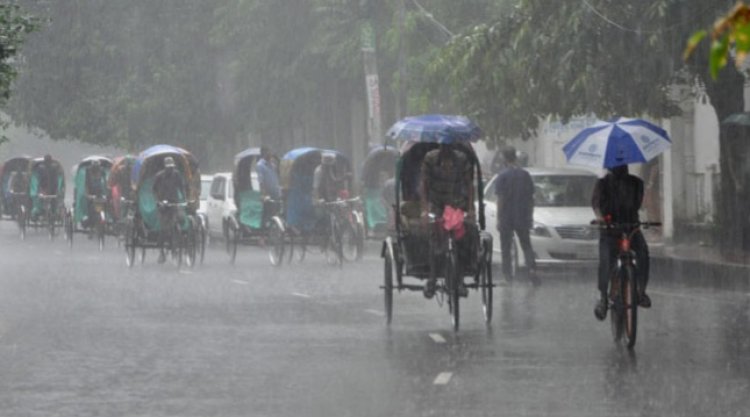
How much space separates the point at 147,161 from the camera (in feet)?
101

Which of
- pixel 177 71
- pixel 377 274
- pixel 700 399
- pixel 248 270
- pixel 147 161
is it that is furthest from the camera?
pixel 177 71

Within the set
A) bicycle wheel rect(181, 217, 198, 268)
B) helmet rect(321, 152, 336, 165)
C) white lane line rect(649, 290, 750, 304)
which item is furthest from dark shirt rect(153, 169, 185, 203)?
white lane line rect(649, 290, 750, 304)

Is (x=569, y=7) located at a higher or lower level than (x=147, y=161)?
higher

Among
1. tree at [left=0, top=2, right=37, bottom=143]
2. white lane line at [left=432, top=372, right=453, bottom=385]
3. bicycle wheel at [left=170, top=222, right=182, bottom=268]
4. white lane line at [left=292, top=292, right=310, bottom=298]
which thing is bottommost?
white lane line at [left=432, top=372, right=453, bottom=385]

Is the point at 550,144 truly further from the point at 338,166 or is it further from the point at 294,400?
the point at 294,400

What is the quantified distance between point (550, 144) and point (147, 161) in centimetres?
1726

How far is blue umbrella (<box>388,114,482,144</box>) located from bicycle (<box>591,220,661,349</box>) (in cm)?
292

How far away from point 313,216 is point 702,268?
6.44 meters

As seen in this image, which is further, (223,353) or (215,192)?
(215,192)

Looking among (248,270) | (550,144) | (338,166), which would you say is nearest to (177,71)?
(550,144)

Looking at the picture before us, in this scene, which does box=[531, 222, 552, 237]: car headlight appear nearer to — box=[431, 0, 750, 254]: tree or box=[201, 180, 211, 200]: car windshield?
box=[431, 0, 750, 254]: tree

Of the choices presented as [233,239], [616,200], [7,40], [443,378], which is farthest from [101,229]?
[443,378]

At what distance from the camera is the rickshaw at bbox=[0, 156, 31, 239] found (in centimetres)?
4519

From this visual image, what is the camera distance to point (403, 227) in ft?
55.2
